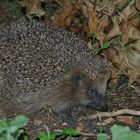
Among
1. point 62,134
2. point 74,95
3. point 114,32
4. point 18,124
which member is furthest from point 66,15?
point 18,124

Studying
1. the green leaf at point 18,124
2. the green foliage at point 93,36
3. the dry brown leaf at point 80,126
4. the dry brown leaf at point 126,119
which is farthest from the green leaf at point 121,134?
the green foliage at point 93,36

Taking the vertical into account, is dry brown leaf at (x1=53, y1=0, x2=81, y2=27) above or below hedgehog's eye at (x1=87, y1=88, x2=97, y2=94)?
above

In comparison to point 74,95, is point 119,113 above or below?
below

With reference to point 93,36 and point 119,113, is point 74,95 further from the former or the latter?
point 93,36

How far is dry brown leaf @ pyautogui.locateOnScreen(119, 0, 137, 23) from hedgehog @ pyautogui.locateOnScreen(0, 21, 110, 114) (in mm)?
516

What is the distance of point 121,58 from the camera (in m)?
5.96

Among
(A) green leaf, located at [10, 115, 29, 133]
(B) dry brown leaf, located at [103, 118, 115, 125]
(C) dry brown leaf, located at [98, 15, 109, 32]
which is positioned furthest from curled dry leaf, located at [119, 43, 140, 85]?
(A) green leaf, located at [10, 115, 29, 133]

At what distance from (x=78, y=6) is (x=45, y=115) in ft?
4.79

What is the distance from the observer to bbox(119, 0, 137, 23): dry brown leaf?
5684 mm

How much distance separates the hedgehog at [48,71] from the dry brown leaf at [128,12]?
0.52 m

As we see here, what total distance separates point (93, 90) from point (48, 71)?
0.48 m

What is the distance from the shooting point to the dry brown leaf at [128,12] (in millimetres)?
5684

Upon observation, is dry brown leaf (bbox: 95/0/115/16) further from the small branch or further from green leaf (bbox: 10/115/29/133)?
green leaf (bbox: 10/115/29/133)

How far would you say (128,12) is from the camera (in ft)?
18.7
